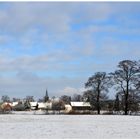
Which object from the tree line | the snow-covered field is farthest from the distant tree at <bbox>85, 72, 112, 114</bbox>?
the snow-covered field

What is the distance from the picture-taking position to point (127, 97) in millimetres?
79438

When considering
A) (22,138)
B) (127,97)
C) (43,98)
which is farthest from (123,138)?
(43,98)

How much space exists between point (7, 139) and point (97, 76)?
231 ft

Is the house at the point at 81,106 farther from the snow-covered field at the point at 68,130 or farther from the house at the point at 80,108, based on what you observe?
the snow-covered field at the point at 68,130

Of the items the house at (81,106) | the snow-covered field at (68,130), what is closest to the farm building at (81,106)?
the house at (81,106)

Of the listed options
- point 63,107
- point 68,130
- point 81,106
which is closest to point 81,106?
point 81,106

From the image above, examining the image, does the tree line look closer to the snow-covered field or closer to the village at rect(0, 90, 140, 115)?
the village at rect(0, 90, 140, 115)

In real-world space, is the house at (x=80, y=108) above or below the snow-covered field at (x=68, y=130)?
above

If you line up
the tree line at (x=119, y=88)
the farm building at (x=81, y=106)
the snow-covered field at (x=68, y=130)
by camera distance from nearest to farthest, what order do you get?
the snow-covered field at (x=68, y=130) → the tree line at (x=119, y=88) → the farm building at (x=81, y=106)

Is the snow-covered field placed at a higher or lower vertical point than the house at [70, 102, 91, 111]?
lower

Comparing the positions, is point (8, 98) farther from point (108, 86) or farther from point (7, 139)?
point (7, 139)

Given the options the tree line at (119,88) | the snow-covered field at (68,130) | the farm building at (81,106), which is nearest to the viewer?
the snow-covered field at (68,130)

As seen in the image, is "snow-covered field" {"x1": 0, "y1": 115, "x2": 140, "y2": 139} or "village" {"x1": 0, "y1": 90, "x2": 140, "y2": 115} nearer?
"snow-covered field" {"x1": 0, "y1": 115, "x2": 140, "y2": 139}

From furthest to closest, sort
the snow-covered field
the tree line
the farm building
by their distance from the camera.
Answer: the farm building → the tree line → the snow-covered field
